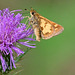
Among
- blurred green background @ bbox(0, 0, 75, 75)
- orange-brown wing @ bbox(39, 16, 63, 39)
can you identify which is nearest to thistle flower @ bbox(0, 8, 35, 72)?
orange-brown wing @ bbox(39, 16, 63, 39)

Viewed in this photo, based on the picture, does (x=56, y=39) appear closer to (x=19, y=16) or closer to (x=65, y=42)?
(x=65, y=42)

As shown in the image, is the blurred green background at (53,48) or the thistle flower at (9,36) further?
the blurred green background at (53,48)

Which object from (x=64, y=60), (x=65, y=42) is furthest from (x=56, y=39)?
(x=64, y=60)

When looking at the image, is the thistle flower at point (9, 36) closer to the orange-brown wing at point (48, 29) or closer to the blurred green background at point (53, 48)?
the orange-brown wing at point (48, 29)

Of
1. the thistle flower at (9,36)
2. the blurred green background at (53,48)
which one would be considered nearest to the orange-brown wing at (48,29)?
the thistle flower at (9,36)

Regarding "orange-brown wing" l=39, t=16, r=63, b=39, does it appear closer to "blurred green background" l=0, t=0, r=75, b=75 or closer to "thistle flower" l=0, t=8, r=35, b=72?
"thistle flower" l=0, t=8, r=35, b=72
